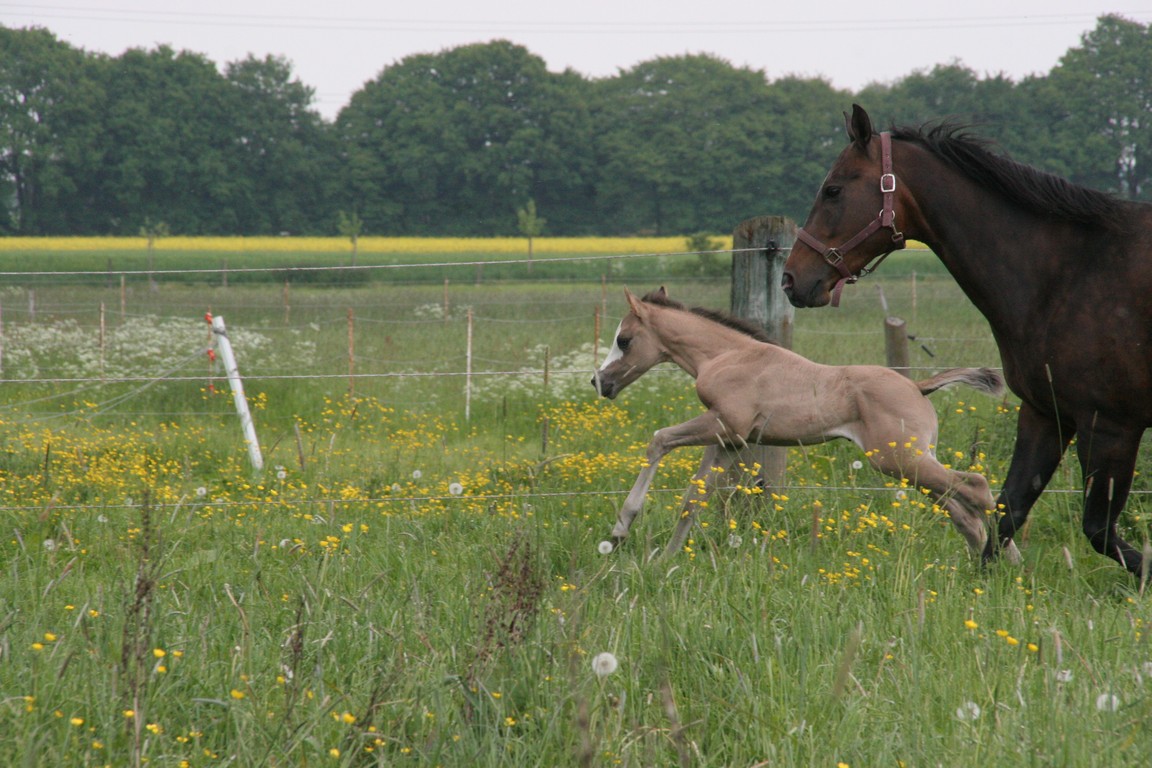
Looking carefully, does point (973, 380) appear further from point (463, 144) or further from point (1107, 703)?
point (463, 144)

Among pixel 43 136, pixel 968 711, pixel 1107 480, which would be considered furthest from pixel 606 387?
pixel 43 136

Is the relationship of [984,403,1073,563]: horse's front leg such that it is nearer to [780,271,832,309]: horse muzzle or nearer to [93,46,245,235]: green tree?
[780,271,832,309]: horse muzzle

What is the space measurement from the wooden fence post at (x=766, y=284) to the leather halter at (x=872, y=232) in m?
0.97

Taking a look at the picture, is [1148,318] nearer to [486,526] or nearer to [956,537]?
[956,537]

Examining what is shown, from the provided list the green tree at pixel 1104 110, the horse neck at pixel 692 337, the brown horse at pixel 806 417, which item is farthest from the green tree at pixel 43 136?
the brown horse at pixel 806 417

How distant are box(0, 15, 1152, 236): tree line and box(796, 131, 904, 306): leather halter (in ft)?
155

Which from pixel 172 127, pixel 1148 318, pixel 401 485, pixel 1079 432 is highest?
pixel 172 127

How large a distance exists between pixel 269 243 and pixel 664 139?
78.6 feet

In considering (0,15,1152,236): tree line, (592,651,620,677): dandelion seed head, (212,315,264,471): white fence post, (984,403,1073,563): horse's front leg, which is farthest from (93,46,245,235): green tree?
(592,651,620,677): dandelion seed head

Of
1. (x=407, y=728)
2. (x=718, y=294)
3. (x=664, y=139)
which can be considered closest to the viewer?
(x=407, y=728)

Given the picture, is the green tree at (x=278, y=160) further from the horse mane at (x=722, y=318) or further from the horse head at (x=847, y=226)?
the horse head at (x=847, y=226)

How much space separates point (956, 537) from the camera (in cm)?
534

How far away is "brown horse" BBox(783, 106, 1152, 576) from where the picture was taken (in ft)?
14.2

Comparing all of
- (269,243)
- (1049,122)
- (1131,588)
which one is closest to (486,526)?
(1131,588)
